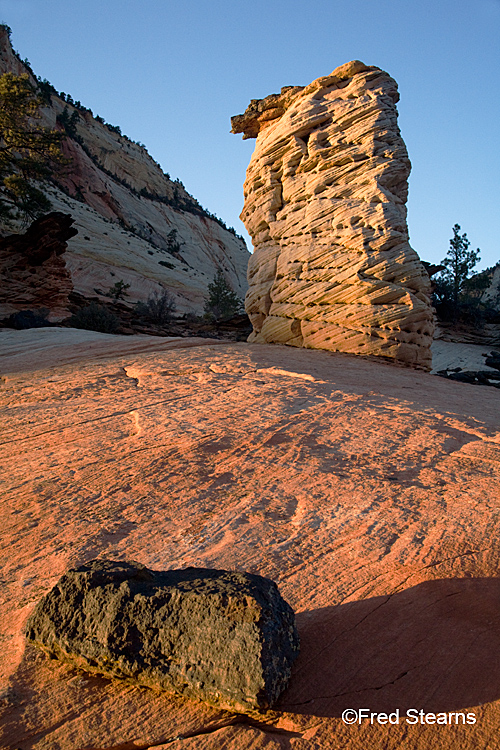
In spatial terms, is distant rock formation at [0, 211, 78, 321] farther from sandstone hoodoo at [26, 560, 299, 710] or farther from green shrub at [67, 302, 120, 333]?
sandstone hoodoo at [26, 560, 299, 710]

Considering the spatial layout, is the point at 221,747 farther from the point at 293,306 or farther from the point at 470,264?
the point at 470,264

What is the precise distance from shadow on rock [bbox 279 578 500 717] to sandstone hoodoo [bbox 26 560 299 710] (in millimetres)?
132

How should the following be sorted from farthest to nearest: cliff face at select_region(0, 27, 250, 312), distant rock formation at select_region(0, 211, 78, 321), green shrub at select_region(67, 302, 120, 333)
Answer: cliff face at select_region(0, 27, 250, 312) < distant rock formation at select_region(0, 211, 78, 321) < green shrub at select_region(67, 302, 120, 333)

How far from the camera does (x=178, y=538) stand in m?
2.50

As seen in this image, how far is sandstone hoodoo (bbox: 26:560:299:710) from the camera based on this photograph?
1.49m

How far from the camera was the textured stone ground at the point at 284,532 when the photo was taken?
1501 millimetres

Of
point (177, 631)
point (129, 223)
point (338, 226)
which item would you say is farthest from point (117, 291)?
point (177, 631)

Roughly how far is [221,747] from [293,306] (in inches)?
375

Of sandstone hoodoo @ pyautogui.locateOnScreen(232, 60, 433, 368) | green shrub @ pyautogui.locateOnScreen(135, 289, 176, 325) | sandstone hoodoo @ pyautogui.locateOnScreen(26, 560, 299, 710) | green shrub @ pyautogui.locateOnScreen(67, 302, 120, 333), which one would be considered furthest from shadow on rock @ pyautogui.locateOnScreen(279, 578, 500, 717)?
green shrub @ pyautogui.locateOnScreen(135, 289, 176, 325)

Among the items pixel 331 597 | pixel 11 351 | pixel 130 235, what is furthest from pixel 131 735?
pixel 130 235

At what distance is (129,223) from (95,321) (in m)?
30.4

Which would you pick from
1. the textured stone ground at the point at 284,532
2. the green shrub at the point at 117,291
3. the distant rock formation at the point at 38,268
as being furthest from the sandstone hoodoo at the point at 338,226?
the green shrub at the point at 117,291

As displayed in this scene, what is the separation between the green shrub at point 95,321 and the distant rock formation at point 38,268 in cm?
239

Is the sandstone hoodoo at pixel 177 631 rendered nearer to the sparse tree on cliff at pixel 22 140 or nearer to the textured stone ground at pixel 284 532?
the textured stone ground at pixel 284 532
